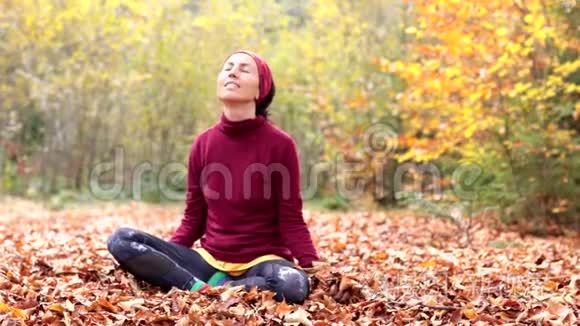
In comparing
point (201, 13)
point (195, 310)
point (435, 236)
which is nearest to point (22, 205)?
point (201, 13)

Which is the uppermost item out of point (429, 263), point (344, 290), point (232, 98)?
point (232, 98)

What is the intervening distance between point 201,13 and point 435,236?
1195 centimetres

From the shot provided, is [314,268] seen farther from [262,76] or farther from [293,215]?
[262,76]

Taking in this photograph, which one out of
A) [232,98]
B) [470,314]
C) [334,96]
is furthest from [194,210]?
[334,96]

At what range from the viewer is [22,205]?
12758 millimetres

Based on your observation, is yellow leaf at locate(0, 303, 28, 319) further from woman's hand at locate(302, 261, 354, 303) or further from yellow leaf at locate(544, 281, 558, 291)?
yellow leaf at locate(544, 281, 558, 291)

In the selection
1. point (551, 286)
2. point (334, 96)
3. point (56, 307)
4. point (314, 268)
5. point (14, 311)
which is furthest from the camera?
point (334, 96)

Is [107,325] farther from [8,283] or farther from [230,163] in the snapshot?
[230,163]

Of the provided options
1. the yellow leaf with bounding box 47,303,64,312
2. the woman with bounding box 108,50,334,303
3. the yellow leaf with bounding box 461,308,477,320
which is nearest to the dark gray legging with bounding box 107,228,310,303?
the woman with bounding box 108,50,334,303

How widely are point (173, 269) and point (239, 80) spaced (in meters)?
1.06

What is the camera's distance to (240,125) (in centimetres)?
383

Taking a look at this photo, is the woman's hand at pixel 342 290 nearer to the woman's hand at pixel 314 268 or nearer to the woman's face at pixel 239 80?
the woman's hand at pixel 314 268

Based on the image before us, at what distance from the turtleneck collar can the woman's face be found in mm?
116

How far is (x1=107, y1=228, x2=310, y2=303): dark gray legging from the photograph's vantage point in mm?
3484
